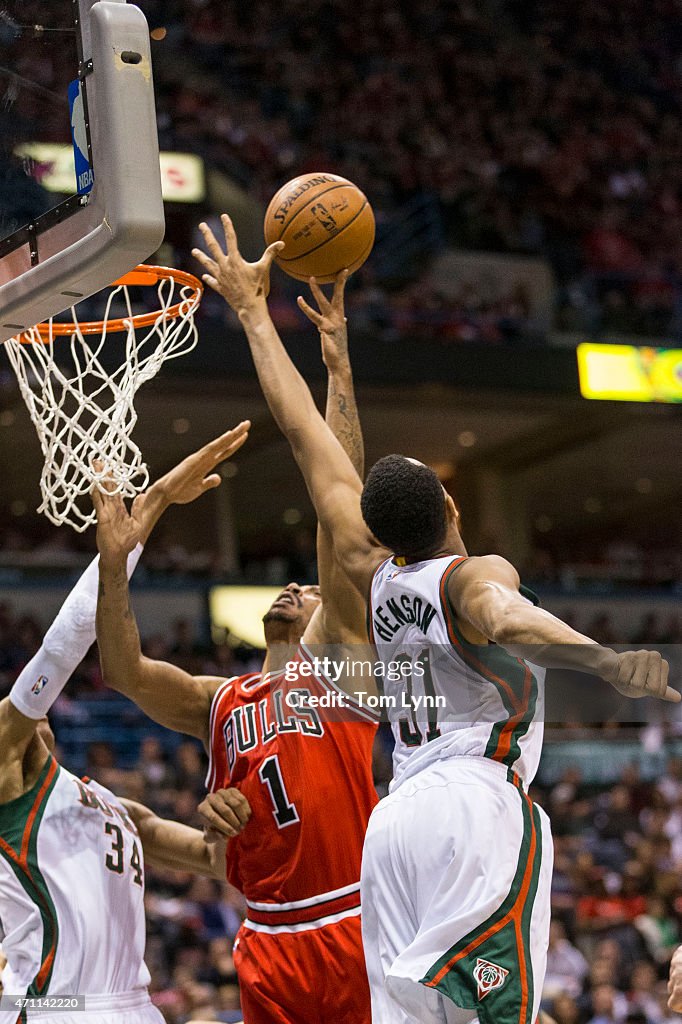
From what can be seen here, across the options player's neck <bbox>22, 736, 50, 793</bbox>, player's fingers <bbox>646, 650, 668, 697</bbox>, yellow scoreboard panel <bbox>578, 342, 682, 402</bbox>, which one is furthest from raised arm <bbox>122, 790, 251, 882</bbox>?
yellow scoreboard panel <bbox>578, 342, 682, 402</bbox>

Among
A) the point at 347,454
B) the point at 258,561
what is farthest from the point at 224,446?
the point at 258,561

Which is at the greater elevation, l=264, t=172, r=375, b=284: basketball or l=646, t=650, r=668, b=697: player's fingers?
l=264, t=172, r=375, b=284: basketball

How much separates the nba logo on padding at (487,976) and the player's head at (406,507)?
888 mm

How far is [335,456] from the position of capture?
138 inches

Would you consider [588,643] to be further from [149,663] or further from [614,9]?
[614,9]

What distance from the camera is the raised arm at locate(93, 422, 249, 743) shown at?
382cm

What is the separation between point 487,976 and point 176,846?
1700mm

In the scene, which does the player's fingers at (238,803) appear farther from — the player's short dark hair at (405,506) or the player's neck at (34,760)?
the player's short dark hair at (405,506)

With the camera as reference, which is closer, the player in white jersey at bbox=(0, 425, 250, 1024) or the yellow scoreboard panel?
the player in white jersey at bbox=(0, 425, 250, 1024)

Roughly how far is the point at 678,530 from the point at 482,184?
5.86 metres

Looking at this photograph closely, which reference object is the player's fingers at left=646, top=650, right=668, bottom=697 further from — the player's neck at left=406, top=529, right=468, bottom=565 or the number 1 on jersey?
the number 1 on jersey

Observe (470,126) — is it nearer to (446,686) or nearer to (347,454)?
(347,454)

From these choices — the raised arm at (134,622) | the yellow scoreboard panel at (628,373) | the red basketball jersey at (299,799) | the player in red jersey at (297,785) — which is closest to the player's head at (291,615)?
the player in red jersey at (297,785)

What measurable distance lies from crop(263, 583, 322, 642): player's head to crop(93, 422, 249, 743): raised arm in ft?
0.97
